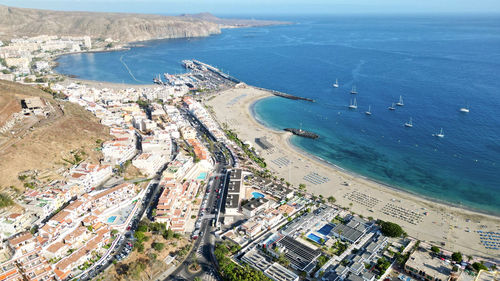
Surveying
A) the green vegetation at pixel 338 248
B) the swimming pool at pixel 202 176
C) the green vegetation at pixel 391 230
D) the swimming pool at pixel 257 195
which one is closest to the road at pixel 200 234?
the swimming pool at pixel 202 176

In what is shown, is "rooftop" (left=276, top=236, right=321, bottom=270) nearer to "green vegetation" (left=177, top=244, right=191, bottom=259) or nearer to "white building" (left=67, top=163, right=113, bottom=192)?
"green vegetation" (left=177, top=244, right=191, bottom=259)

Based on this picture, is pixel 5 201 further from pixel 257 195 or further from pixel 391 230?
pixel 391 230

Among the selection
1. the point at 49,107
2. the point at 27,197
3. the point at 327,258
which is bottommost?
the point at 327,258

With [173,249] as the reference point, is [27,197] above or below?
above

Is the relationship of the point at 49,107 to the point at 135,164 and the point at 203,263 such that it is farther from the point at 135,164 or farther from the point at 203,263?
the point at 203,263

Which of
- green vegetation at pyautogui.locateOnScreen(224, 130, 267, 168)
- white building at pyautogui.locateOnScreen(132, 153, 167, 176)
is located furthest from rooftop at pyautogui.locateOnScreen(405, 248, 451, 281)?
white building at pyautogui.locateOnScreen(132, 153, 167, 176)

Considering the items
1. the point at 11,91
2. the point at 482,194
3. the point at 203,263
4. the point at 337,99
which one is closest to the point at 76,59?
the point at 11,91

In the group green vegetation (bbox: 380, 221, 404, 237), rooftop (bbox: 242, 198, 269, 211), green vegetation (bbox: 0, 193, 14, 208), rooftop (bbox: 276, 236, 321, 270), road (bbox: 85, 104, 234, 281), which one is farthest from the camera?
rooftop (bbox: 242, 198, 269, 211)
